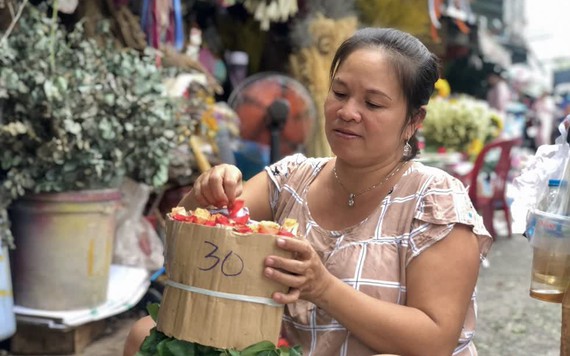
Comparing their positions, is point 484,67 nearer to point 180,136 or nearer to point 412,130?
point 180,136

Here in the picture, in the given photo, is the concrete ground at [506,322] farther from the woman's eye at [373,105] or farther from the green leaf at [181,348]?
the woman's eye at [373,105]

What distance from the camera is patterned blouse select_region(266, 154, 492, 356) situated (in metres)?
1.79

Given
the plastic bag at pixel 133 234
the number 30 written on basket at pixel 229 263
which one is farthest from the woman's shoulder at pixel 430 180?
the plastic bag at pixel 133 234

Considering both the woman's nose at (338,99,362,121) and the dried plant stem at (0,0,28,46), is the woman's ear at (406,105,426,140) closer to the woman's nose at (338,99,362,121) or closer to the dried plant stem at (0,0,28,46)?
the woman's nose at (338,99,362,121)

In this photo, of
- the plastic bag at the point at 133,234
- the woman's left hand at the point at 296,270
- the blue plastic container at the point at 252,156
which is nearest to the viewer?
the woman's left hand at the point at 296,270

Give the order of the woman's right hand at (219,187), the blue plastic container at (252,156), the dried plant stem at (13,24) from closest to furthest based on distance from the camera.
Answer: the woman's right hand at (219,187) → the dried plant stem at (13,24) → the blue plastic container at (252,156)

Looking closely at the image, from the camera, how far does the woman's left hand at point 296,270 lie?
1.51 metres

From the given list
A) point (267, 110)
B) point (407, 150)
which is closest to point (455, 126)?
point (267, 110)

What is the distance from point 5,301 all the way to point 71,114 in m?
0.88

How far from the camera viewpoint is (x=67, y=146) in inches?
126

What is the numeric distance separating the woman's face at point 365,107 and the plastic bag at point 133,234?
7.88 feet

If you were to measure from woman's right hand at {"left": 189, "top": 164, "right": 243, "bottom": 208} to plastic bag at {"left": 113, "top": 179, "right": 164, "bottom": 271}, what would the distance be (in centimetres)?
219

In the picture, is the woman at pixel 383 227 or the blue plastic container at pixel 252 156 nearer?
the woman at pixel 383 227

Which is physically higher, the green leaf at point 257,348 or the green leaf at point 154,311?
the green leaf at point 257,348
